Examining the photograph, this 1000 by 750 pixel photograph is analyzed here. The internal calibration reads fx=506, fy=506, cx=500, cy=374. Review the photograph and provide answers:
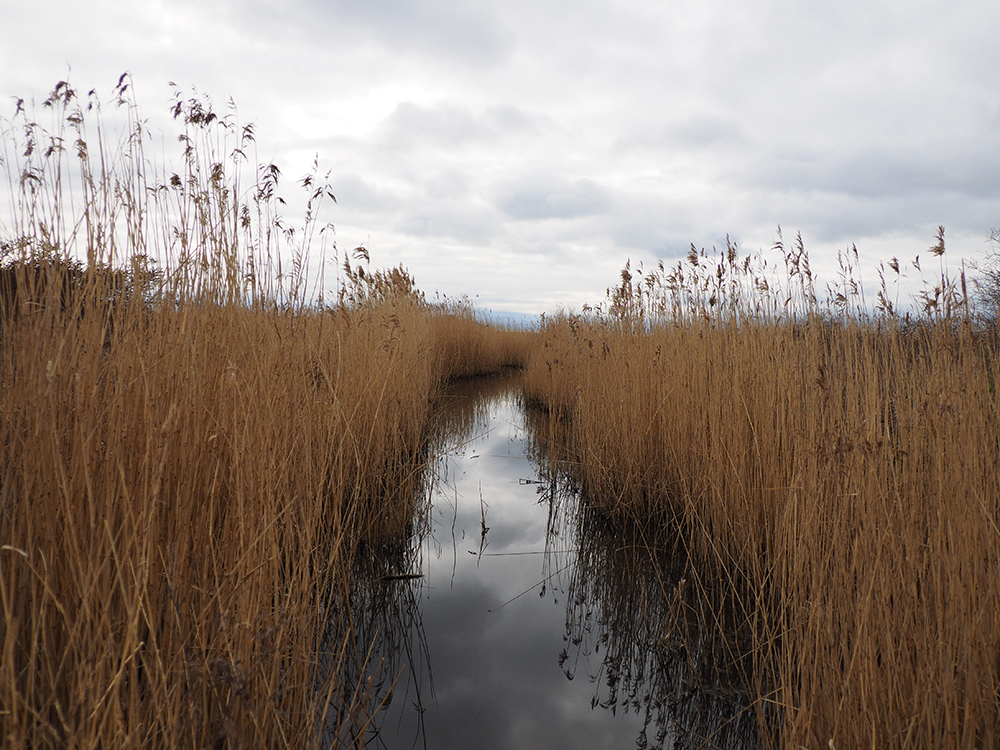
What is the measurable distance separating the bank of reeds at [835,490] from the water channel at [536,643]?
0.16 m

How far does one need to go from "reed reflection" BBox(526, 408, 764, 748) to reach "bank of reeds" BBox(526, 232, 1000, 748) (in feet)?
0.23

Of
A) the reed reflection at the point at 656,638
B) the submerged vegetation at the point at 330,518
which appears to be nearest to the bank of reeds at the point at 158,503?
the submerged vegetation at the point at 330,518

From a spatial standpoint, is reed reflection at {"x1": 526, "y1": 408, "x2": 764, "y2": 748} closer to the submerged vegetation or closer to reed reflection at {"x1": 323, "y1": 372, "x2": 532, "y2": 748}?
the submerged vegetation

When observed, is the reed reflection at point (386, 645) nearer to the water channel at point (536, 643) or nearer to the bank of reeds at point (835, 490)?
the water channel at point (536, 643)

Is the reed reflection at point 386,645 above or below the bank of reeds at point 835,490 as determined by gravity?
below

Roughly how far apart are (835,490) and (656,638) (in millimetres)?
1007

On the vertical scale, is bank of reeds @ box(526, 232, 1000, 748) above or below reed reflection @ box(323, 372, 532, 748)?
above

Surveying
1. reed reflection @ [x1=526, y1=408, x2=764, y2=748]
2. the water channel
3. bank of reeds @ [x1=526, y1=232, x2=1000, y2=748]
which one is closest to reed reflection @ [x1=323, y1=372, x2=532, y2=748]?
the water channel

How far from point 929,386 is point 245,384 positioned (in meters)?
2.01

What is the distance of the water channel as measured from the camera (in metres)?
1.51

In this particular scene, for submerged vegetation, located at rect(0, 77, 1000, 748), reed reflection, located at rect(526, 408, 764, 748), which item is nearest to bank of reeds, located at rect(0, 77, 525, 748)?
submerged vegetation, located at rect(0, 77, 1000, 748)

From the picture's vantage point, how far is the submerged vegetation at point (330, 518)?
37.2 inches

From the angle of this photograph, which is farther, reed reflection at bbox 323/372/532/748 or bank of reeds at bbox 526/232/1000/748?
reed reflection at bbox 323/372/532/748

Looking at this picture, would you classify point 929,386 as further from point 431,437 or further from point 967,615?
point 431,437
